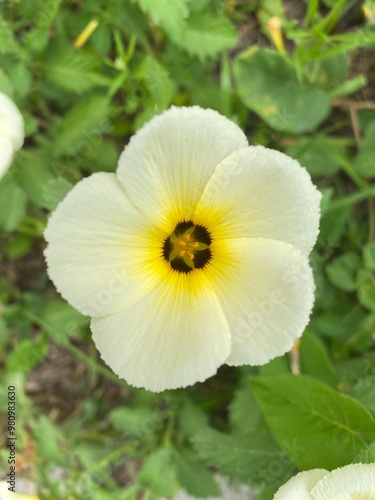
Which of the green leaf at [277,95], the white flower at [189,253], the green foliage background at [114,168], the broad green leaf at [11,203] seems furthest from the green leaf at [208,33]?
the white flower at [189,253]

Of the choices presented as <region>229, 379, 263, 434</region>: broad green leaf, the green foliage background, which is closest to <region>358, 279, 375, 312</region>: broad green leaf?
the green foliage background

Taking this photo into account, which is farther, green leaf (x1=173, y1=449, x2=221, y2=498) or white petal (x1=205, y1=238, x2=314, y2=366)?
green leaf (x1=173, y1=449, x2=221, y2=498)

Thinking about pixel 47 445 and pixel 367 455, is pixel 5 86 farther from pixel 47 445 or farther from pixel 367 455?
pixel 367 455

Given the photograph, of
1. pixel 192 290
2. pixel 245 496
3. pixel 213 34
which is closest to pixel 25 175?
pixel 213 34

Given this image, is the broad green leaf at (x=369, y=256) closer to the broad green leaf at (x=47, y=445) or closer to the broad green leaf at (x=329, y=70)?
the broad green leaf at (x=329, y=70)

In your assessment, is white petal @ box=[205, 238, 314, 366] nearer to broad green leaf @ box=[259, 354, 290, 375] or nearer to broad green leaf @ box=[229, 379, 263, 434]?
broad green leaf @ box=[259, 354, 290, 375]
